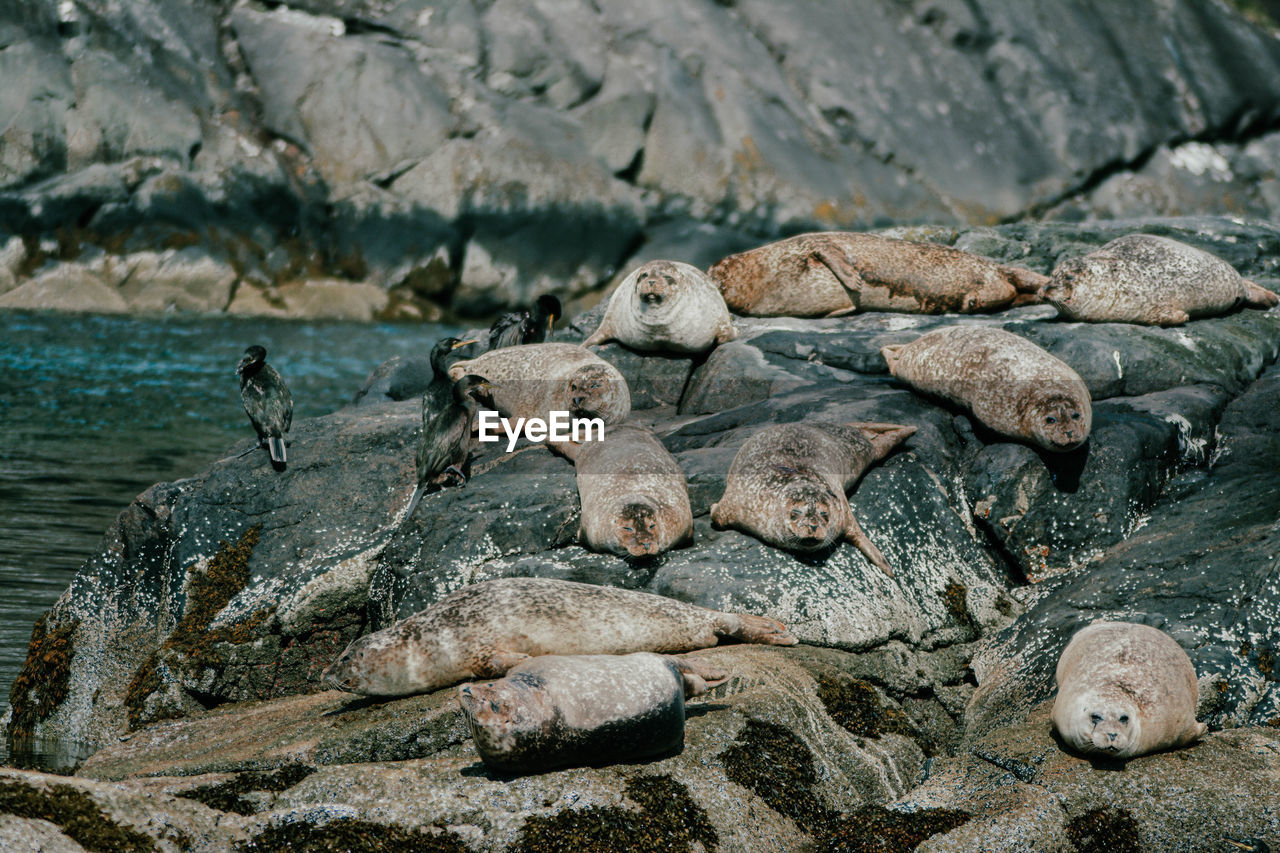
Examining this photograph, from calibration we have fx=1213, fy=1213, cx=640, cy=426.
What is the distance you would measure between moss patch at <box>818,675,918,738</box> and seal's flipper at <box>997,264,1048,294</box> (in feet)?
17.2

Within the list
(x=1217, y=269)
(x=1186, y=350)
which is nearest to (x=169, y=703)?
(x=1186, y=350)

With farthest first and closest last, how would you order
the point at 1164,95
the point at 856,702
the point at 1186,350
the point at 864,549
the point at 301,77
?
the point at 1164,95, the point at 301,77, the point at 1186,350, the point at 864,549, the point at 856,702

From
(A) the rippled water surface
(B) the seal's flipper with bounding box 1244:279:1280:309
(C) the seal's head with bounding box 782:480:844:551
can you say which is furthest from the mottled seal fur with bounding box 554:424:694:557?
(B) the seal's flipper with bounding box 1244:279:1280:309

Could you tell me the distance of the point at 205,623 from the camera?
6.82 m

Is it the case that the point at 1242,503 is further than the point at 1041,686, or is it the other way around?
the point at 1242,503

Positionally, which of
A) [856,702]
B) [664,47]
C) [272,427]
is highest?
[856,702]

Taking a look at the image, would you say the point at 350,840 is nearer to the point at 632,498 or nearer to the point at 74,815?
the point at 74,815

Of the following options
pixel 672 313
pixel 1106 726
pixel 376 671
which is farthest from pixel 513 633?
pixel 672 313

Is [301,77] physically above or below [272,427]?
below

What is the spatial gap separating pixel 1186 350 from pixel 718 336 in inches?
129

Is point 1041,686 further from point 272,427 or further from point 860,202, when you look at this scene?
A: point 860,202

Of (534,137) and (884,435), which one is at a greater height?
(884,435)

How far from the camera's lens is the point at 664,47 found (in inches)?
1190

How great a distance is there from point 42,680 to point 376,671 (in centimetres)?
298
